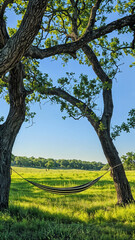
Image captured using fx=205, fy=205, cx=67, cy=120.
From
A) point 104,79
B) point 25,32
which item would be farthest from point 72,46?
point 104,79

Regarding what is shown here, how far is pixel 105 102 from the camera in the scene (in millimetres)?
9648

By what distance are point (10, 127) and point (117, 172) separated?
4.70 metres

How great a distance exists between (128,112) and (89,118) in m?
1.73

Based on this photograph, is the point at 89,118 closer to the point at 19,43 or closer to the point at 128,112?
the point at 128,112

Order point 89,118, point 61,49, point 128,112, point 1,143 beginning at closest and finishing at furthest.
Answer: point 61,49, point 1,143, point 128,112, point 89,118

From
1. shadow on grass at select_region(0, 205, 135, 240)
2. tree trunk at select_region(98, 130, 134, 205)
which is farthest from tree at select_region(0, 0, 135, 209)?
shadow on grass at select_region(0, 205, 135, 240)

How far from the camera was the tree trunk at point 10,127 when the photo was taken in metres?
7.05

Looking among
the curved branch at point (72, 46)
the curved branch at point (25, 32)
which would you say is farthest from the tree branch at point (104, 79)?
the curved branch at point (25, 32)

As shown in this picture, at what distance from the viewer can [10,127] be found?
24.5 feet

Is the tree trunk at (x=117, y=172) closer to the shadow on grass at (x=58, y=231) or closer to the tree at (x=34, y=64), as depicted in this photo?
the tree at (x=34, y=64)

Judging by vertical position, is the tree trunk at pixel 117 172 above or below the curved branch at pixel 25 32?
below

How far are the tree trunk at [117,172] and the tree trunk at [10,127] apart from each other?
3624 mm

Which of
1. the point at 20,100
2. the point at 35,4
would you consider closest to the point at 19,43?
the point at 35,4

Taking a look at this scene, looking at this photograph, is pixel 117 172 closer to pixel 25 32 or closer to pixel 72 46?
pixel 72 46
